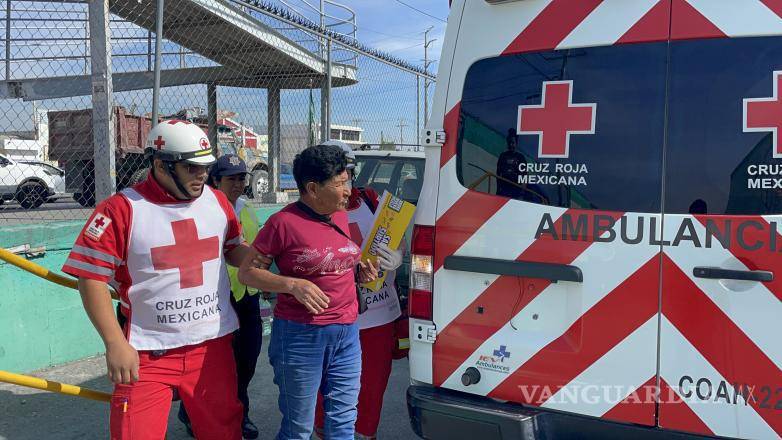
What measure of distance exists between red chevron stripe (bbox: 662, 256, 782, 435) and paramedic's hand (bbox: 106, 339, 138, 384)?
1960 millimetres

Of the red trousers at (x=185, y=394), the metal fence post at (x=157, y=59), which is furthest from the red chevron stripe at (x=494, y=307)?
the metal fence post at (x=157, y=59)

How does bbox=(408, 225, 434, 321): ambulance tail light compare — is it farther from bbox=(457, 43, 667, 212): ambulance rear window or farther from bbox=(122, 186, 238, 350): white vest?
bbox=(122, 186, 238, 350): white vest

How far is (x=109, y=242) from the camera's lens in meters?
2.25

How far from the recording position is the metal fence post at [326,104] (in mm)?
7286

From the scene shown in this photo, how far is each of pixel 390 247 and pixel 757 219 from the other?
5.21ft

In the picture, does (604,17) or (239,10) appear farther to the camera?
(239,10)

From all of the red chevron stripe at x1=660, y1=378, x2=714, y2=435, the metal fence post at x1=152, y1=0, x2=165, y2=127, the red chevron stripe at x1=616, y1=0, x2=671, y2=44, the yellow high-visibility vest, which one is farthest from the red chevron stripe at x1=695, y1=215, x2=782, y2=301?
the metal fence post at x1=152, y1=0, x2=165, y2=127

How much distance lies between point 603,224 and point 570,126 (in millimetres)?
399

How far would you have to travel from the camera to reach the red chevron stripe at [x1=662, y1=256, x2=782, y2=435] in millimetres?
2102

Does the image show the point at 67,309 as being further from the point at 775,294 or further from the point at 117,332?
the point at 775,294

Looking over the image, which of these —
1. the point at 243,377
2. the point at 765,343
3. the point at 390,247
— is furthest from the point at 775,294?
the point at 243,377

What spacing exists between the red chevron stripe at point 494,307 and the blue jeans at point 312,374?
407mm

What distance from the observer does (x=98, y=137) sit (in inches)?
185

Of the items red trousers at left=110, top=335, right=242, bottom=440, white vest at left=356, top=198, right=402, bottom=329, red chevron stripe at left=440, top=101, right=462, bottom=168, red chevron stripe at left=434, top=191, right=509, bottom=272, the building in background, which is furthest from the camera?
the building in background
